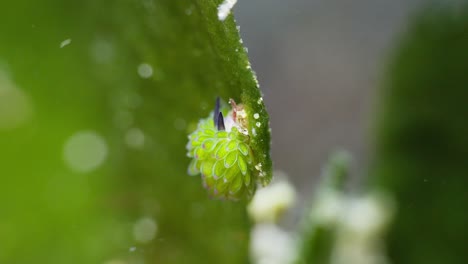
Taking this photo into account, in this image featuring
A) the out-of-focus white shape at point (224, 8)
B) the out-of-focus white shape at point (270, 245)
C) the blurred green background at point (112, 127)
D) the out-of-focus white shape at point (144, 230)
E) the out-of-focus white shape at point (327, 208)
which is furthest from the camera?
the out-of-focus white shape at point (270, 245)

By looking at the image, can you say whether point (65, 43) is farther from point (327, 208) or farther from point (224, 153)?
point (327, 208)

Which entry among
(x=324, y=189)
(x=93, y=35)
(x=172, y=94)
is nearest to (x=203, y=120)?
(x=172, y=94)

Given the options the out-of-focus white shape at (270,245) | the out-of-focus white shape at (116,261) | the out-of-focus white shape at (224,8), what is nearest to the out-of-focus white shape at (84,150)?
the out-of-focus white shape at (116,261)

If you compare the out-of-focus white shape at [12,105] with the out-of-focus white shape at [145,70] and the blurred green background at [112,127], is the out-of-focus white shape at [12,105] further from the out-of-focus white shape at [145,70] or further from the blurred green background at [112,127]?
the out-of-focus white shape at [145,70]

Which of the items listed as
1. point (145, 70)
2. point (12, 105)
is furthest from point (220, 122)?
point (12, 105)

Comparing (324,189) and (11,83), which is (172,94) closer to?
(11,83)

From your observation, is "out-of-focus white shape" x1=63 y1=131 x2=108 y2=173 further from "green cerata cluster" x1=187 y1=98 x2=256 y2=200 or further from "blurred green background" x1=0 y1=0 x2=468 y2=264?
"green cerata cluster" x1=187 y1=98 x2=256 y2=200

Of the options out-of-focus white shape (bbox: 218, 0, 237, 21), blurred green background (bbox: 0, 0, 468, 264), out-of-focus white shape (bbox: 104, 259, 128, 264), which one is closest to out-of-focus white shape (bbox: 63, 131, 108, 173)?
blurred green background (bbox: 0, 0, 468, 264)
